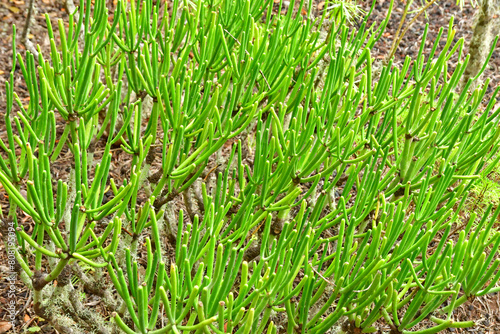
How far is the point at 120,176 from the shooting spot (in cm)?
290

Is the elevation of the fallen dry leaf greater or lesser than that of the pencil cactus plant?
lesser

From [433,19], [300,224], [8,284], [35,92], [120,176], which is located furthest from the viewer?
[433,19]

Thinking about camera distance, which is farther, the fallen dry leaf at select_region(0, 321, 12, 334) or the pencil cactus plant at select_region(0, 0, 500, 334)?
the fallen dry leaf at select_region(0, 321, 12, 334)

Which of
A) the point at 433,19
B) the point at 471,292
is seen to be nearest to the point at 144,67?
the point at 471,292

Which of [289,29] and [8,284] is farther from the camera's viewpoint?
[8,284]

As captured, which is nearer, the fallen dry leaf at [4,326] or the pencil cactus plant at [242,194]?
the pencil cactus plant at [242,194]

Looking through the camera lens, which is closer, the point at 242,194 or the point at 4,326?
the point at 242,194

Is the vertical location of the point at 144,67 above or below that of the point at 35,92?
above

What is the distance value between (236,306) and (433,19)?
15.9 feet

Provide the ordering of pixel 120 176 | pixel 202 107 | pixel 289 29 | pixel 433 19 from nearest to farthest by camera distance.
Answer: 1. pixel 202 107
2. pixel 289 29
3. pixel 120 176
4. pixel 433 19

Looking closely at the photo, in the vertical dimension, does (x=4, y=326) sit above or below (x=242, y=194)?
below

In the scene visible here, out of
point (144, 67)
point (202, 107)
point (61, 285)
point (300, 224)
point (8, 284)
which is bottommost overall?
point (8, 284)

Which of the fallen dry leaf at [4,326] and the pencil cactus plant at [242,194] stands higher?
the pencil cactus plant at [242,194]

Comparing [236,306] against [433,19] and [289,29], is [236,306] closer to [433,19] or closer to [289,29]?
[289,29]
